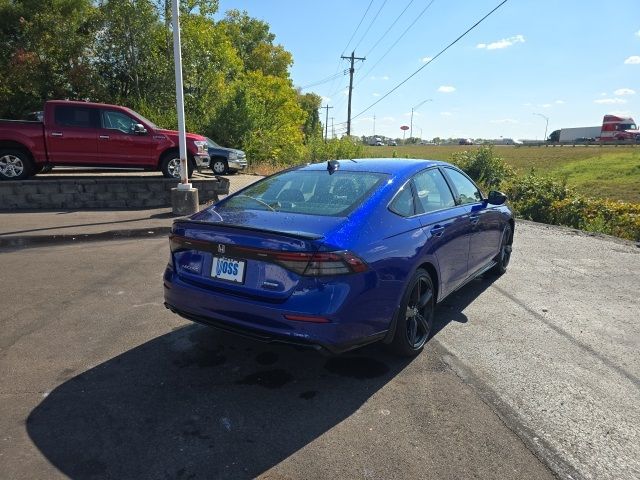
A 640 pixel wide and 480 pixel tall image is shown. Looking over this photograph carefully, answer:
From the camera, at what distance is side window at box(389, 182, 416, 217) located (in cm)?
371

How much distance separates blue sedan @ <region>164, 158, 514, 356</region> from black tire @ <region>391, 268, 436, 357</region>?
0.03ft

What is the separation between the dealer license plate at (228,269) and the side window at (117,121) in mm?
8820

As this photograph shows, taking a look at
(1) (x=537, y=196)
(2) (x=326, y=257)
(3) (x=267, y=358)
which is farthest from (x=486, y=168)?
(2) (x=326, y=257)

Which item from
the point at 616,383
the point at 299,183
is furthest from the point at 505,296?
the point at 299,183

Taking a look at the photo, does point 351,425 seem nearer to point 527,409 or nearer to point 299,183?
point 527,409

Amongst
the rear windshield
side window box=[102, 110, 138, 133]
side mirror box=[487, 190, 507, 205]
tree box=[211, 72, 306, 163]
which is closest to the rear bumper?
the rear windshield

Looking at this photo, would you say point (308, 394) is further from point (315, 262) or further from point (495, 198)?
point (495, 198)

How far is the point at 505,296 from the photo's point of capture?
5.46 meters

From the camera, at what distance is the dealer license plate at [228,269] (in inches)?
126

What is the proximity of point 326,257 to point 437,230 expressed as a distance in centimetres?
143

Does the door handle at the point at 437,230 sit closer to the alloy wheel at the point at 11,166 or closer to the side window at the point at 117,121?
the side window at the point at 117,121

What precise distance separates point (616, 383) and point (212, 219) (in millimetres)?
3274

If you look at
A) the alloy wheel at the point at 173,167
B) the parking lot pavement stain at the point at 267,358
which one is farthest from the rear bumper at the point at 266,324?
the alloy wheel at the point at 173,167

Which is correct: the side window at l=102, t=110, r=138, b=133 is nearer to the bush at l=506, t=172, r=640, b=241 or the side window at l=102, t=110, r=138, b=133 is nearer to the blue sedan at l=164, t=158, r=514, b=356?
the blue sedan at l=164, t=158, r=514, b=356
